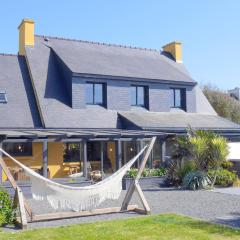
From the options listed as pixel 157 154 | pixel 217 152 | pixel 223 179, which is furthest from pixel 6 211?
pixel 157 154

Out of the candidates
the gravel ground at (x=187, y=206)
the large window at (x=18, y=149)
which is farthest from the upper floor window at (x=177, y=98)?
the large window at (x=18, y=149)

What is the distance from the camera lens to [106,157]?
2300 centimetres

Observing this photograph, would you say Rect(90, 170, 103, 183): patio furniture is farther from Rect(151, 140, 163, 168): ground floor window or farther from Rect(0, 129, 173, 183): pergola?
Rect(151, 140, 163, 168): ground floor window

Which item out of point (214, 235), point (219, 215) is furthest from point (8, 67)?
point (214, 235)

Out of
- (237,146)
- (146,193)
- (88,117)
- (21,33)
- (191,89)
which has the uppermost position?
(21,33)

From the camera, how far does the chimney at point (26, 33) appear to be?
925 inches

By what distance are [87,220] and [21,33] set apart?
16.1 m

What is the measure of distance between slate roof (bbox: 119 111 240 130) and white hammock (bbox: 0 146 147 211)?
A: 9.27 m

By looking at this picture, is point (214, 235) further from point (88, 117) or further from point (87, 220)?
point (88, 117)

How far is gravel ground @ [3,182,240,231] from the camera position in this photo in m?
10.7

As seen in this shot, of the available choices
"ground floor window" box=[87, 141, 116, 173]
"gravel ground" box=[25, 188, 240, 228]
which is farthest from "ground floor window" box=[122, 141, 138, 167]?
"gravel ground" box=[25, 188, 240, 228]

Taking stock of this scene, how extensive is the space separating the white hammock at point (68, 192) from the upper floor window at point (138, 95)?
12.7m

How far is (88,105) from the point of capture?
22453 mm

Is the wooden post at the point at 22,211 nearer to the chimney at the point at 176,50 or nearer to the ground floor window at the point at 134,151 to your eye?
the ground floor window at the point at 134,151
